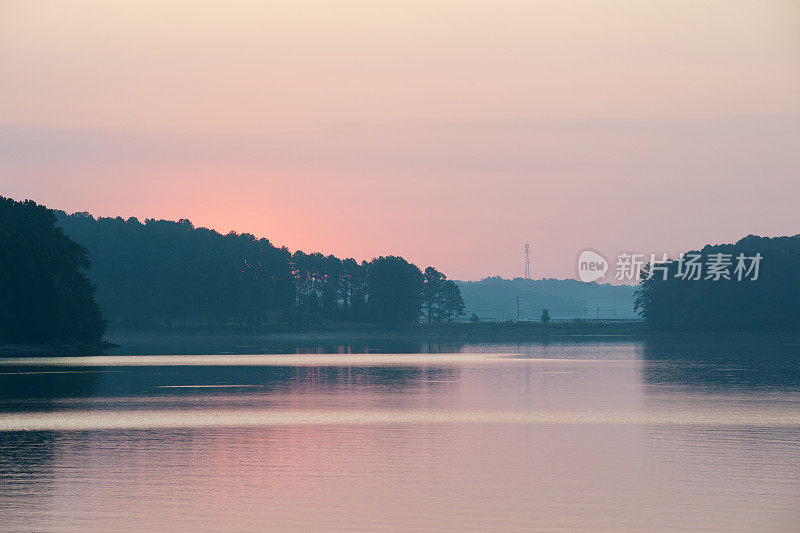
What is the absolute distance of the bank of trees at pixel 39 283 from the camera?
125875 millimetres

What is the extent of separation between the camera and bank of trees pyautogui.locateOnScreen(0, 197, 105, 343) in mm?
125875

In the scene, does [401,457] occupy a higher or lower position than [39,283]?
lower

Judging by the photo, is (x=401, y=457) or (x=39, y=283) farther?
(x=39, y=283)

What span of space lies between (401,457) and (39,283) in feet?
337

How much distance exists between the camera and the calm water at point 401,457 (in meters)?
25.4

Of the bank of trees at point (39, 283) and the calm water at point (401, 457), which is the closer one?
the calm water at point (401, 457)

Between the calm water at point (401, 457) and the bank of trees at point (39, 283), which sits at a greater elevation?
the bank of trees at point (39, 283)

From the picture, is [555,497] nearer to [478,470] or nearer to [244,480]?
[478,470]

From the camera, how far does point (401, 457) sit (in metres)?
35.3

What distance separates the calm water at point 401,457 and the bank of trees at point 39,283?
2321 inches

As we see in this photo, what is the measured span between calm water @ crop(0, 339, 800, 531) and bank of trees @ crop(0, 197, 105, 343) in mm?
58964

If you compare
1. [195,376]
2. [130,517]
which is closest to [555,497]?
[130,517]

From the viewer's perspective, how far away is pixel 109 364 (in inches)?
4144

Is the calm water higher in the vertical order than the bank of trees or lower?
lower
